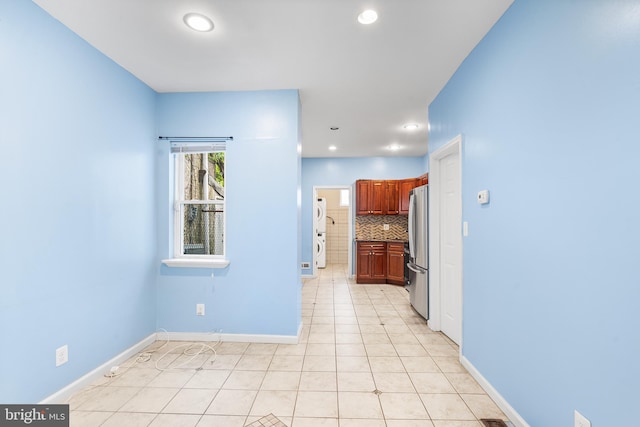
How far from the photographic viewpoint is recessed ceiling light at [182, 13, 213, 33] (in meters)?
2.06

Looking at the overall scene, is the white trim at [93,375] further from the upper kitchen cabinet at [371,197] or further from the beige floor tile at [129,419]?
the upper kitchen cabinet at [371,197]

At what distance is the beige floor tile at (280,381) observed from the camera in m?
2.31

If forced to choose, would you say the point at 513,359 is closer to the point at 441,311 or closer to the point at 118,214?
the point at 441,311

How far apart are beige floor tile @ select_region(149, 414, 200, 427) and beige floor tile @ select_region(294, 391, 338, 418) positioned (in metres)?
0.70

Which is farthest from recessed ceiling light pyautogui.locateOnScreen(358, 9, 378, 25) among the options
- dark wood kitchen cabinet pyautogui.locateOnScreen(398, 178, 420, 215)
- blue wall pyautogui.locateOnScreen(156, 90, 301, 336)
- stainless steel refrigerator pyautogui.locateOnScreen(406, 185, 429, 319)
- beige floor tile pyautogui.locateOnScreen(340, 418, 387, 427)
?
dark wood kitchen cabinet pyautogui.locateOnScreen(398, 178, 420, 215)

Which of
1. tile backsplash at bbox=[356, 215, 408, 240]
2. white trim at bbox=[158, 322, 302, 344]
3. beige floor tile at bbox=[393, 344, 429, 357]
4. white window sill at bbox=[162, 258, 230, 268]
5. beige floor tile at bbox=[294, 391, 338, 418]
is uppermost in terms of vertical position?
tile backsplash at bbox=[356, 215, 408, 240]

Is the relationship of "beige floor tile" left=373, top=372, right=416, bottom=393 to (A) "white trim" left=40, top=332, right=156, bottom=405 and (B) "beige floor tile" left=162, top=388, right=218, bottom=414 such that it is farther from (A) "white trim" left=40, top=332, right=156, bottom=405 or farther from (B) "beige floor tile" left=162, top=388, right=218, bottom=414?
(A) "white trim" left=40, top=332, right=156, bottom=405

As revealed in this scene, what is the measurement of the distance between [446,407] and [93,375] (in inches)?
112

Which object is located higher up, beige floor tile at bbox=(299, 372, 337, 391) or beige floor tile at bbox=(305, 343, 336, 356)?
beige floor tile at bbox=(299, 372, 337, 391)

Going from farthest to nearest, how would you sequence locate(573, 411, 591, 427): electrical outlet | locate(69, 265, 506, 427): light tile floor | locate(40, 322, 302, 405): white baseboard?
locate(40, 322, 302, 405): white baseboard → locate(69, 265, 506, 427): light tile floor → locate(573, 411, 591, 427): electrical outlet

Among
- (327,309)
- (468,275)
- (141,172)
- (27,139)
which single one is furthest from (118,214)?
(468,275)

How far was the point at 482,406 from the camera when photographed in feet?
6.77

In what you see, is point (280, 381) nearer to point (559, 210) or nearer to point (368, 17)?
point (559, 210)

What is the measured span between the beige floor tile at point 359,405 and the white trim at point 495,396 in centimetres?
86
